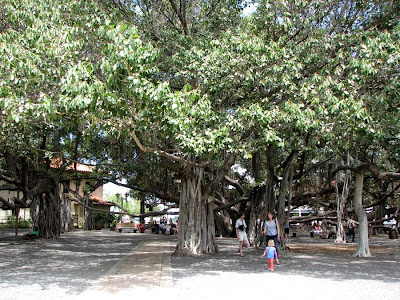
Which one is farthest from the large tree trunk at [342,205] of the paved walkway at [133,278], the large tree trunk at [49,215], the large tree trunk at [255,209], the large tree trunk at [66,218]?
the large tree trunk at [66,218]

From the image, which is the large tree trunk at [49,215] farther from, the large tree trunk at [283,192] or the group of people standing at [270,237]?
the large tree trunk at [283,192]

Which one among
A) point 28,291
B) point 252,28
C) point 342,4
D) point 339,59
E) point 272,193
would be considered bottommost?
point 28,291

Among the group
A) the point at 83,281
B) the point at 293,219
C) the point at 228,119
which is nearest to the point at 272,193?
the point at 228,119

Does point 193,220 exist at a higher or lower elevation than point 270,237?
higher

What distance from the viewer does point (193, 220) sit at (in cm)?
1245

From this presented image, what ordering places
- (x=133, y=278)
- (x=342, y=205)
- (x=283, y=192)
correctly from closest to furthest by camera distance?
1. (x=133, y=278)
2. (x=283, y=192)
3. (x=342, y=205)

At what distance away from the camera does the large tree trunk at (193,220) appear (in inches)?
489

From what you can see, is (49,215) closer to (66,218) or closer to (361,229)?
(66,218)

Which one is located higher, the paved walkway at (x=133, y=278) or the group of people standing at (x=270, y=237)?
the group of people standing at (x=270, y=237)

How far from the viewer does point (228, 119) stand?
9.77 metres

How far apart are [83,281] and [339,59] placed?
25.6 feet

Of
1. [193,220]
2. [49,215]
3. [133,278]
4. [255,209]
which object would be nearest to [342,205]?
[255,209]

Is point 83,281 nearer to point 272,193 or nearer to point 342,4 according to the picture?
point 272,193

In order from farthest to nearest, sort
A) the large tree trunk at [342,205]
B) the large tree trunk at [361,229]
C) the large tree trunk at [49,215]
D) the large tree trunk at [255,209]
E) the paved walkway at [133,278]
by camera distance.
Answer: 1. the large tree trunk at [49,215]
2. the large tree trunk at [342,205]
3. the large tree trunk at [255,209]
4. the large tree trunk at [361,229]
5. the paved walkway at [133,278]
